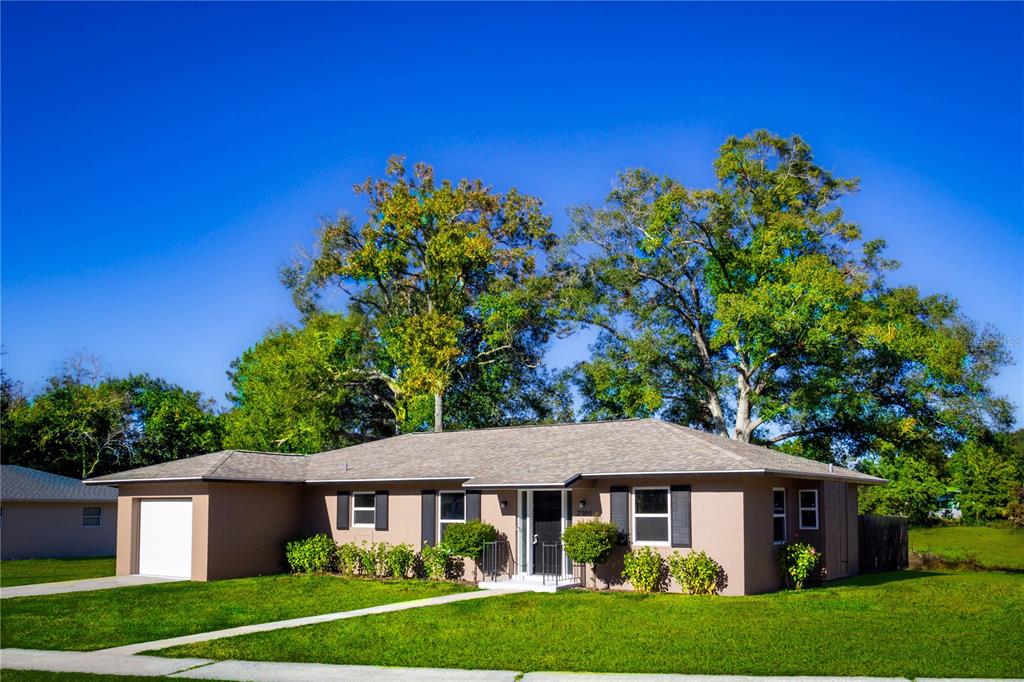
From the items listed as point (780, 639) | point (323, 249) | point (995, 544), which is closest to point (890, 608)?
point (780, 639)

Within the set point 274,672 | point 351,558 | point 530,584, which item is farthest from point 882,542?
point 274,672

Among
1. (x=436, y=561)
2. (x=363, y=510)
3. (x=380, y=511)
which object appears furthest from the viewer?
(x=363, y=510)

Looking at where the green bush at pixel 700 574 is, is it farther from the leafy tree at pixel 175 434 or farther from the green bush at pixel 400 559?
the leafy tree at pixel 175 434

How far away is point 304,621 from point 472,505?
763 cm

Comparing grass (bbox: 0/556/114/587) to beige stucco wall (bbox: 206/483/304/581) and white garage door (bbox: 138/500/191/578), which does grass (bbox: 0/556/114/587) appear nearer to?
white garage door (bbox: 138/500/191/578)

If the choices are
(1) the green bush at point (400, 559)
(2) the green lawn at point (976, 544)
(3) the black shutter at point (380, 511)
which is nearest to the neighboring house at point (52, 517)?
(3) the black shutter at point (380, 511)

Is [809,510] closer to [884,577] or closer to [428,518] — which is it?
[884,577]

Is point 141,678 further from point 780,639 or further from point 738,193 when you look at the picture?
point 738,193

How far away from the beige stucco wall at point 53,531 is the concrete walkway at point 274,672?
78.2 feet

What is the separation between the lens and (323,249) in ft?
140

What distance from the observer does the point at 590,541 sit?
20.7m

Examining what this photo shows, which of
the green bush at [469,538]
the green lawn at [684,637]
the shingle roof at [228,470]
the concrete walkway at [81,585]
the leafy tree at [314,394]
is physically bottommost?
the concrete walkway at [81,585]

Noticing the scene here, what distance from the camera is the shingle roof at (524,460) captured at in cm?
2139

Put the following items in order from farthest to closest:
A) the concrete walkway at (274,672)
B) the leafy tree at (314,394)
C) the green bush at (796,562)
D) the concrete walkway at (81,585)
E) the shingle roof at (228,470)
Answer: the leafy tree at (314,394), the shingle roof at (228,470), the concrete walkway at (81,585), the green bush at (796,562), the concrete walkway at (274,672)
